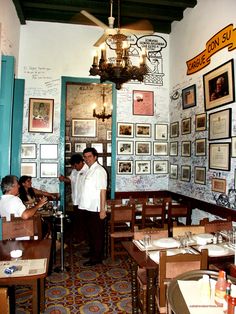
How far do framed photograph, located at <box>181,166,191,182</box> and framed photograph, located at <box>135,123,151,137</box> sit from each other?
124cm

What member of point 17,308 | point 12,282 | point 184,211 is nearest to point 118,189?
point 184,211

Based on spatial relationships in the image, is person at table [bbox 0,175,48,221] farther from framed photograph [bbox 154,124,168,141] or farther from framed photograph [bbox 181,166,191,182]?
framed photograph [bbox 154,124,168,141]

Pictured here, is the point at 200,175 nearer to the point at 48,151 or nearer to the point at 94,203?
the point at 94,203

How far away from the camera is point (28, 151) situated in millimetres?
6469

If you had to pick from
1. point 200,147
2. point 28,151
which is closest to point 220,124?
point 200,147

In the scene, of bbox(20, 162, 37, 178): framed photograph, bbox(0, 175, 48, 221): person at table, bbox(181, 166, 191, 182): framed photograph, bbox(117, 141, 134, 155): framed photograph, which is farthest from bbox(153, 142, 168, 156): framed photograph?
bbox(0, 175, 48, 221): person at table

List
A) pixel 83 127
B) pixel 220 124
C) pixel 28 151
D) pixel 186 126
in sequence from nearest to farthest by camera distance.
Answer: pixel 220 124
pixel 186 126
pixel 28 151
pixel 83 127

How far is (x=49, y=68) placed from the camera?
6531 millimetres

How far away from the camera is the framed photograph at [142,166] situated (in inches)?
270

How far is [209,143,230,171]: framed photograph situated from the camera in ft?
15.1

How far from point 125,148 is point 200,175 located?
1.98 metres

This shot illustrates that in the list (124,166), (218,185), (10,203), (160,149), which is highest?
(160,149)

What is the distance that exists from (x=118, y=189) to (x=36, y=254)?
13.7 feet

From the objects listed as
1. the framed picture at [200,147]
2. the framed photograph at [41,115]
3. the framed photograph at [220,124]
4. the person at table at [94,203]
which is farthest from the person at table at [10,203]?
the framed picture at [200,147]
